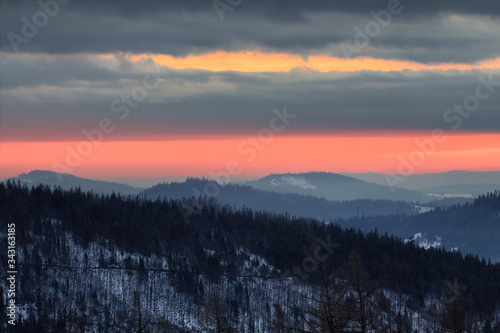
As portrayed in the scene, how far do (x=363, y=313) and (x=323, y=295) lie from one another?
7.36m

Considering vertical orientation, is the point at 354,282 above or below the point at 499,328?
above

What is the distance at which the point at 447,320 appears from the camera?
76.8 metres

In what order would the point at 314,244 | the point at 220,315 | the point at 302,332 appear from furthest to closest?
the point at 220,315
the point at 302,332
the point at 314,244

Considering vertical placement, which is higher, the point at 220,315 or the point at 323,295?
the point at 323,295

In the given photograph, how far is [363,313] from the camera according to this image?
53.3 m

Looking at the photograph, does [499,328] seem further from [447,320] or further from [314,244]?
[314,244]

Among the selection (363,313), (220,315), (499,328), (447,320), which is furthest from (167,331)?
(499,328)

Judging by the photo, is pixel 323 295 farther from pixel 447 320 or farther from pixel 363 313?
pixel 447 320

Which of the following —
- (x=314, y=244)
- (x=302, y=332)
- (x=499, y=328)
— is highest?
(x=314, y=244)

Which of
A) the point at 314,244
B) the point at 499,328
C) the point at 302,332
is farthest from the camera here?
the point at 499,328

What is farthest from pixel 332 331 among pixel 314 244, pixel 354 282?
pixel 354 282

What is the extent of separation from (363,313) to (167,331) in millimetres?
38090

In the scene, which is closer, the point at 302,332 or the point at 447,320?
the point at 302,332

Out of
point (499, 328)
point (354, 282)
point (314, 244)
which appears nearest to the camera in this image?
point (314, 244)
